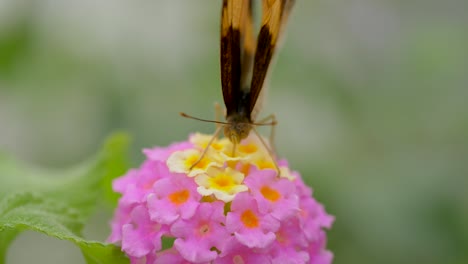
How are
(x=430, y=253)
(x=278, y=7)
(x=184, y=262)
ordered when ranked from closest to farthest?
(x=184, y=262) → (x=278, y=7) → (x=430, y=253)

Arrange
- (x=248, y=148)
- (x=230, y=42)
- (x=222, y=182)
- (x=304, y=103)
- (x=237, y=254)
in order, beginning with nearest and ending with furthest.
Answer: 1. (x=237, y=254)
2. (x=222, y=182)
3. (x=230, y=42)
4. (x=248, y=148)
5. (x=304, y=103)

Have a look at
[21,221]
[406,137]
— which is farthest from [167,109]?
[21,221]

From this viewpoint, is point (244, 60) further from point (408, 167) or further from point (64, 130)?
point (64, 130)

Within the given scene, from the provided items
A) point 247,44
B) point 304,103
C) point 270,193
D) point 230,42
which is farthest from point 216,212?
point 304,103

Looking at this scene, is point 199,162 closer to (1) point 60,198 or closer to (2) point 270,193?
(2) point 270,193

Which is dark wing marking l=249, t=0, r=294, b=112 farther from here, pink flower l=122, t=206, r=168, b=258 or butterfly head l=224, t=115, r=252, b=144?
pink flower l=122, t=206, r=168, b=258

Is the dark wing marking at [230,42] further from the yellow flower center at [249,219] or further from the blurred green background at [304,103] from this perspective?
the blurred green background at [304,103]

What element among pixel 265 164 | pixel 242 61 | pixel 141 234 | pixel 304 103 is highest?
pixel 242 61
